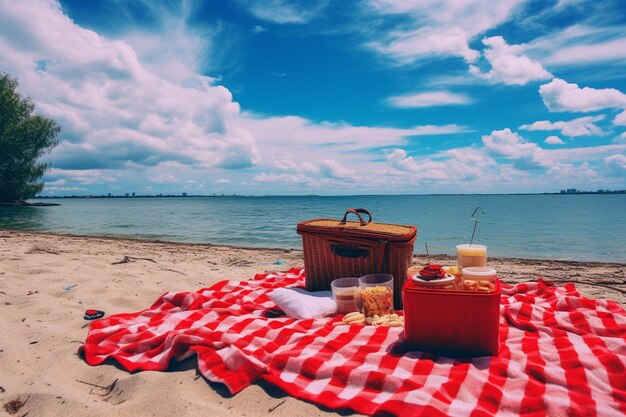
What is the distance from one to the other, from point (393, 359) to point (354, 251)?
1559 mm

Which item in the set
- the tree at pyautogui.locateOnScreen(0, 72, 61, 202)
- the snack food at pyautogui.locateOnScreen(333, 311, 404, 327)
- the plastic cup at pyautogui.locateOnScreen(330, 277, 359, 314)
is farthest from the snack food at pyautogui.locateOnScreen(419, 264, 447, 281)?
the tree at pyautogui.locateOnScreen(0, 72, 61, 202)

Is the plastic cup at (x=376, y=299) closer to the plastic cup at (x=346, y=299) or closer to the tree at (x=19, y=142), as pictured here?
the plastic cup at (x=346, y=299)

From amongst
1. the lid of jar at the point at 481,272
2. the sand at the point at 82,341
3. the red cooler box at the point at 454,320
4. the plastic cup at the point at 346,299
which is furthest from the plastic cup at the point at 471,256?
the sand at the point at 82,341

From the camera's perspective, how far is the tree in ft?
95.5

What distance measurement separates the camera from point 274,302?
3.62 meters

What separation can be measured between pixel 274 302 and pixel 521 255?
32.4 ft

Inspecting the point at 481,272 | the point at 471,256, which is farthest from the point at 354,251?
the point at 481,272

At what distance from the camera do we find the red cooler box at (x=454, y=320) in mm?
2357

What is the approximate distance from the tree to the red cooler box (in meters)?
36.4

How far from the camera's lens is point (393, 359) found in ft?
7.73

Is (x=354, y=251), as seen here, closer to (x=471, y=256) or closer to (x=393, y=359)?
(x=471, y=256)

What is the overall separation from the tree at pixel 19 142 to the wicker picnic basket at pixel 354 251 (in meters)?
34.7

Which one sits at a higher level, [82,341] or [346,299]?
[346,299]

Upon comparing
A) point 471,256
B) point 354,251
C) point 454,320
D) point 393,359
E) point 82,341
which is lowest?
point 82,341
